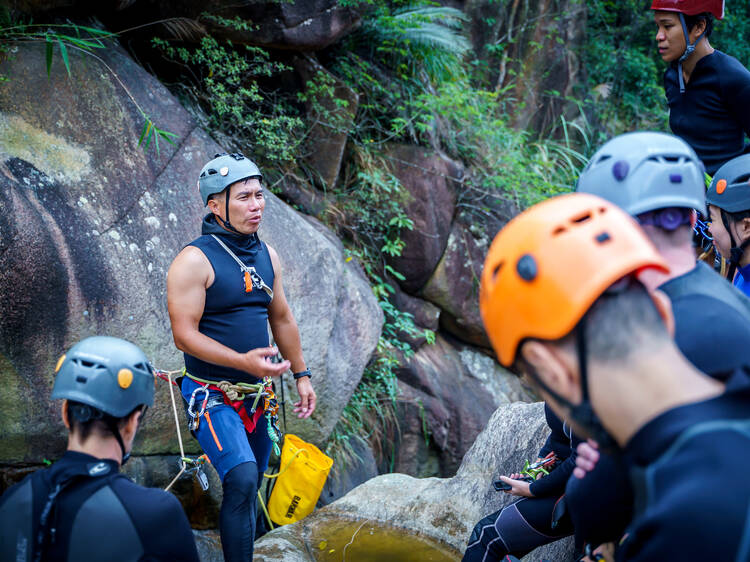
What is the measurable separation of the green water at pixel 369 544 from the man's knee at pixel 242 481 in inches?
41.3

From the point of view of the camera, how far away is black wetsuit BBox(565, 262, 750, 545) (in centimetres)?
165

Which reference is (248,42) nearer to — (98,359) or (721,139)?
(721,139)

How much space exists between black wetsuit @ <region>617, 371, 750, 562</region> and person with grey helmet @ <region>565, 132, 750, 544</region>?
40 cm

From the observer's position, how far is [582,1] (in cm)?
1159

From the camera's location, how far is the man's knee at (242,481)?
3.34 meters

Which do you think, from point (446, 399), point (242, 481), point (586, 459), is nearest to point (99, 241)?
point (242, 481)

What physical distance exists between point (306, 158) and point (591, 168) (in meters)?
5.19

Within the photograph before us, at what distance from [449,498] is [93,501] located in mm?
3027

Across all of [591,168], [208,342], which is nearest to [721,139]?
[591,168]

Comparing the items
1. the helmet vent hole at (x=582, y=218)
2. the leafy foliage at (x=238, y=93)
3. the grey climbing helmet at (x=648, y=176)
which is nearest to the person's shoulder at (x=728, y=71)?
the grey climbing helmet at (x=648, y=176)

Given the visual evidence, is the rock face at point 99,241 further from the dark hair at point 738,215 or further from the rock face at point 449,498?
the dark hair at point 738,215

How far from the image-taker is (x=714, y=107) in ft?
13.4

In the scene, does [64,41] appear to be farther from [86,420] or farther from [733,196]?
[733,196]

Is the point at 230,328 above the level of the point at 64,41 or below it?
below
